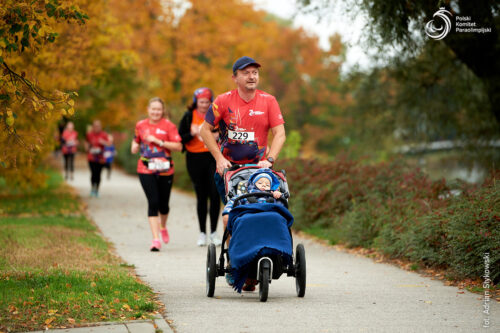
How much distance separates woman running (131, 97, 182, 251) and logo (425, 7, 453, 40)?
489cm

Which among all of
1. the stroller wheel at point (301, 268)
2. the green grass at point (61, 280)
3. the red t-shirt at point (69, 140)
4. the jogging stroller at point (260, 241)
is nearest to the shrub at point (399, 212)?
the stroller wheel at point (301, 268)

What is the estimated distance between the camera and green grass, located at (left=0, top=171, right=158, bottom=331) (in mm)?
5645

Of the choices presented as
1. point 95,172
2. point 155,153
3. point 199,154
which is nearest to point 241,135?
point 155,153

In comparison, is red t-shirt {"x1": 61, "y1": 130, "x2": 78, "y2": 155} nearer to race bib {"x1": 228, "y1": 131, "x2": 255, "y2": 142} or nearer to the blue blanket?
race bib {"x1": 228, "y1": 131, "x2": 255, "y2": 142}

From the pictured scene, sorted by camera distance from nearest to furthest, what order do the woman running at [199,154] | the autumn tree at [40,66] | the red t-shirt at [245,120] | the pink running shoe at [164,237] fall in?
the autumn tree at [40,66] → the red t-shirt at [245,120] → the woman running at [199,154] → the pink running shoe at [164,237]

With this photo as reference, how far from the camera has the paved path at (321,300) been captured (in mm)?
5602

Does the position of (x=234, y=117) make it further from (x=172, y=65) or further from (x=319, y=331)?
(x=172, y=65)

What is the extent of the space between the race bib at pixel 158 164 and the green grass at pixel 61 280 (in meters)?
1.34

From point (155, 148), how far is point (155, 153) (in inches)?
3.0

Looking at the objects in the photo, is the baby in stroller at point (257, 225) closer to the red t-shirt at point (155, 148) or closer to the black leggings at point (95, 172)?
the red t-shirt at point (155, 148)

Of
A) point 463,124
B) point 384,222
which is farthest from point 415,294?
point 463,124

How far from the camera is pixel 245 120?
280 inches

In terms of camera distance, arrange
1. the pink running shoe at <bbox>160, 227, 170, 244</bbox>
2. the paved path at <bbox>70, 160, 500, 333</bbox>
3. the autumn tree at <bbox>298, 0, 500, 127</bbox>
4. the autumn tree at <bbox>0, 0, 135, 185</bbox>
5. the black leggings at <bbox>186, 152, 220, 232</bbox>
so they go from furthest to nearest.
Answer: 1. the autumn tree at <bbox>298, 0, 500, 127</bbox>
2. the pink running shoe at <bbox>160, 227, 170, 244</bbox>
3. the black leggings at <bbox>186, 152, 220, 232</bbox>
4. the autumn tree at <bbox>0, 0, 135, 185</bbox>
5. the paved path at <bbox>70, 160, 500, 333</bbox>

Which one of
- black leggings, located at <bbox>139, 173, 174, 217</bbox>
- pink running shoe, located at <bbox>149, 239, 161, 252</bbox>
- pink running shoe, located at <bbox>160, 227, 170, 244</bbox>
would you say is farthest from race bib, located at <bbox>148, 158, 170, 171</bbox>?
pink running shoe, located at <bbox>160, 227, 170, 244</bbox>
